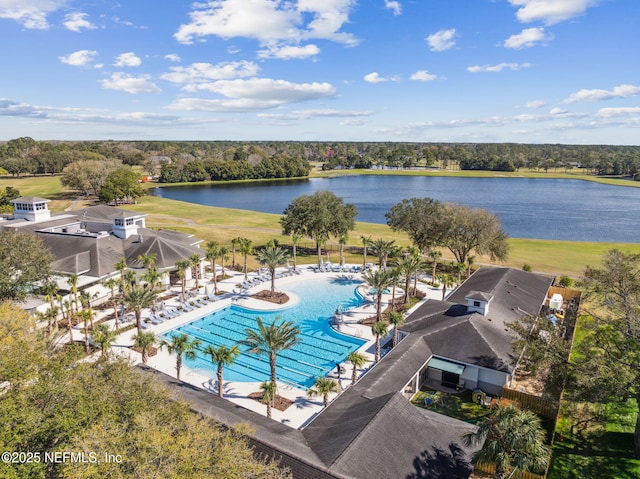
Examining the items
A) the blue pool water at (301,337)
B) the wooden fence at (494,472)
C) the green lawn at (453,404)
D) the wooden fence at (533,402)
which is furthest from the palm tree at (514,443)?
the blue pool water at (301,337)

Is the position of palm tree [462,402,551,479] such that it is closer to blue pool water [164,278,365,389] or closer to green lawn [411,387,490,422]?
green lawn [411,387,490,422]

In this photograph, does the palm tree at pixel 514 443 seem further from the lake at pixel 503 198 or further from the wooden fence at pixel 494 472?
the lake at pixel 503 198

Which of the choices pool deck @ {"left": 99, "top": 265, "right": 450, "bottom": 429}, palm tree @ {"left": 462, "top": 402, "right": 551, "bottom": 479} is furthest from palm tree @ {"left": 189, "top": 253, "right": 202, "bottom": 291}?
palm tree @ {"left": 462, "top": 402, "right": 551, "bottom": 479}

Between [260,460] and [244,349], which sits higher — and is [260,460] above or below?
above

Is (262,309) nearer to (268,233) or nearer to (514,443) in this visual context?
(514,443)

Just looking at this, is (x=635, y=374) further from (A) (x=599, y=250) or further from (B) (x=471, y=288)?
(A) (x=599, y=250)

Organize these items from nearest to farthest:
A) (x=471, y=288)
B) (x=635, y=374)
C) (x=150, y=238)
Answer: (x=635, y=374)
(x=471, y=288)
(x=150, y=238)

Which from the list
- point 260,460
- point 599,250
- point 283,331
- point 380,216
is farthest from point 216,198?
point 260,460
